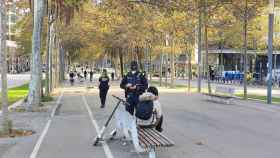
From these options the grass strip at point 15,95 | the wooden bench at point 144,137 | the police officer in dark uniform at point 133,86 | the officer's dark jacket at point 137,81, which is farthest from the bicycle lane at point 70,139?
the grass strip at point 15,95

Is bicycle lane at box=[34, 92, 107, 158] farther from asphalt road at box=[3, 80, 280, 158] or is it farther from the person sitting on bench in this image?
the person sitting on bench

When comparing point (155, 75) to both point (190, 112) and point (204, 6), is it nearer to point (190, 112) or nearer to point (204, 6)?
point (204, 6)

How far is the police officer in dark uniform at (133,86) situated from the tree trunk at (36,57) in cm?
940

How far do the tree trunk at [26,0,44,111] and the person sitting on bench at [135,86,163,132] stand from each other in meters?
11.9

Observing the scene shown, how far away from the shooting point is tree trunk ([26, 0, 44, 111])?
76.5 ft

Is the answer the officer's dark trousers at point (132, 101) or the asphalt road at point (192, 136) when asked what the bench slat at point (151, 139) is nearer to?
the asphalt road at point (192, 136)

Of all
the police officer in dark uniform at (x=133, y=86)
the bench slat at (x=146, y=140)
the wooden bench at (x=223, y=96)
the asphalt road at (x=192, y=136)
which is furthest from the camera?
the wooden bench at (x=223, y=96)

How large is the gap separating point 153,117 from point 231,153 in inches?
69.1

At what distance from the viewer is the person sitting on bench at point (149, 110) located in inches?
468

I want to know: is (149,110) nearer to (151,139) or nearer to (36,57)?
(151,139)

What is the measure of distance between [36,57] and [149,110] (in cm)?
1239

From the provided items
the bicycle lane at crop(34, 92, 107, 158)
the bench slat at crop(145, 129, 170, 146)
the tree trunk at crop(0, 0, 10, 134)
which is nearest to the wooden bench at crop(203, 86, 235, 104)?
the bicycle lane at crop(34, 92, 107, 158)

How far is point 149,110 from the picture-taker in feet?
39.2

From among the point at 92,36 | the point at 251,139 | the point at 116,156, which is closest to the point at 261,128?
the point at 251,139
